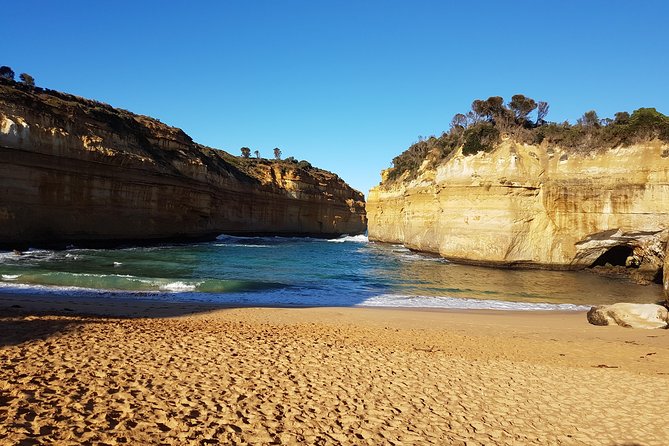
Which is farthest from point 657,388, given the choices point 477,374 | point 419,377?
point 419,377

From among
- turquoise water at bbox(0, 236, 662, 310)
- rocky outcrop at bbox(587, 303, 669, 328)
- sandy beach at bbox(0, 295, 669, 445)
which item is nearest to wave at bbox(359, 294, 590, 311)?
turquoise water at bbox(0, 236, 662, 310)

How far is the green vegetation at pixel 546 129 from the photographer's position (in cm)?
2045

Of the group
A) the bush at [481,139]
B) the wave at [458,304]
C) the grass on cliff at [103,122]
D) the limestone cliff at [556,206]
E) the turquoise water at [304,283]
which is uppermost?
the grass on cliff at [103,122]

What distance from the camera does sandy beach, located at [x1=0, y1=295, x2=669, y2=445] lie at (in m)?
Result: 3.79

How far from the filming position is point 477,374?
19.9 feet

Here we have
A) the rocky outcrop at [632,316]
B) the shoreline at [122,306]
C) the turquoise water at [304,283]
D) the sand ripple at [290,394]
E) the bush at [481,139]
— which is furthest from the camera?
the bush at [481,139]

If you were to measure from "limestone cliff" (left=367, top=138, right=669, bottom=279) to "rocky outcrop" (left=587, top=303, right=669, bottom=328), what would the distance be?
40.2ft

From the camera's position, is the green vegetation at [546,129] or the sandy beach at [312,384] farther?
the green vegetation at [546,129]

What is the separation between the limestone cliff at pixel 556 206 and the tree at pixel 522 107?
449 cm

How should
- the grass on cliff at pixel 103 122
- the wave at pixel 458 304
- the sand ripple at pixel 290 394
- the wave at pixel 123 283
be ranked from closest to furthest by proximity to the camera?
the sand ripple at pixel 290 394
the wave at pixel 458 304
the wave at pixel 123 283
the grass on cliff at pixel 103 122

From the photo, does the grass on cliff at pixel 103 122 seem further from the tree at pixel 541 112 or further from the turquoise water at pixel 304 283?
the tree at pixel 541 112

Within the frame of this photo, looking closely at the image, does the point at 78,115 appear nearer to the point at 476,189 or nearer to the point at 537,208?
the point at 476,189

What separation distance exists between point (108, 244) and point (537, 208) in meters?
30.3

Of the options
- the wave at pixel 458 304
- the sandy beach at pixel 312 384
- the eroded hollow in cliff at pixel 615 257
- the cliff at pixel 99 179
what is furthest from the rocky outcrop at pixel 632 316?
the cliff at pixel 99 179
